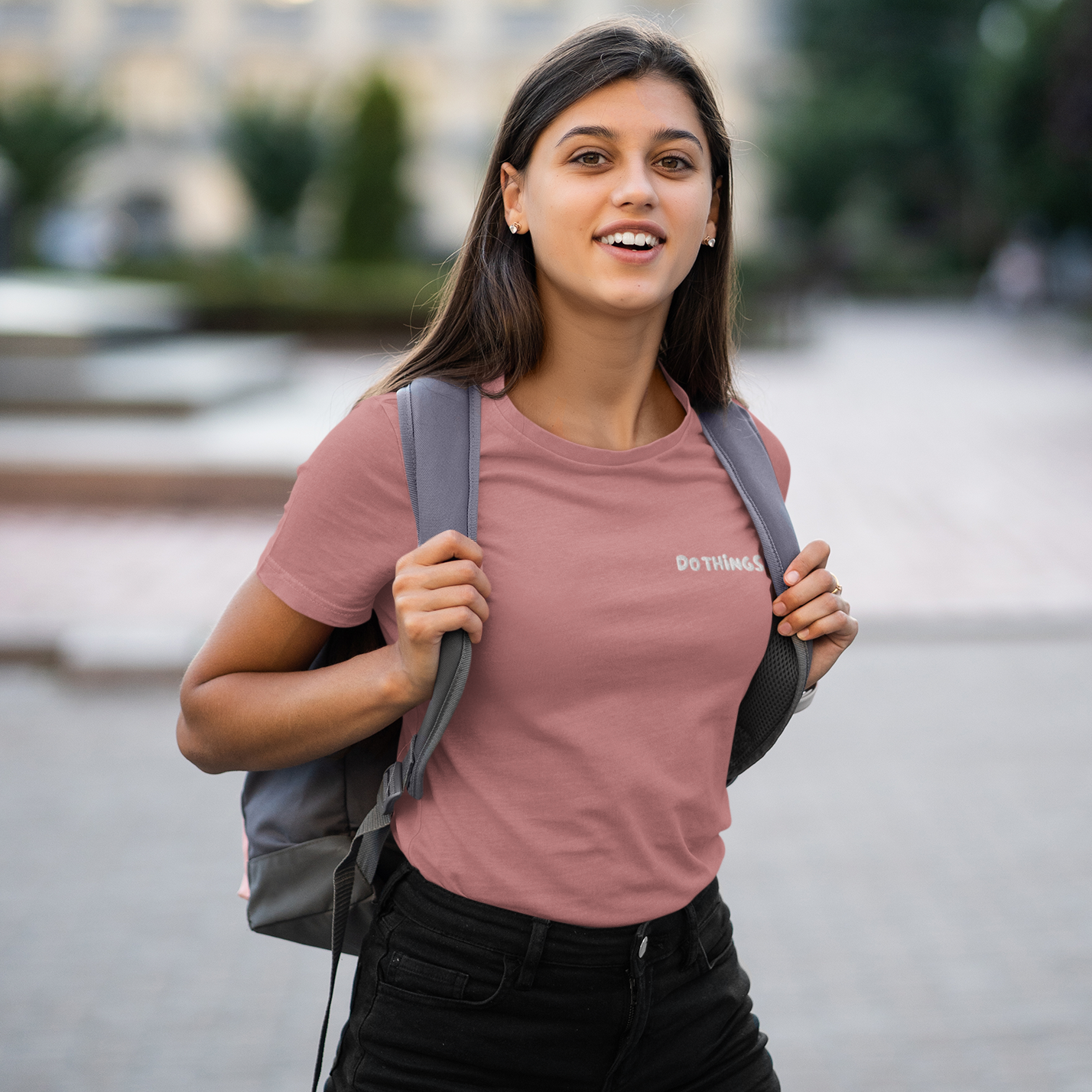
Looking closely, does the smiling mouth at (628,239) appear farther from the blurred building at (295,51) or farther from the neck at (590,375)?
the blurred building at (295,51)

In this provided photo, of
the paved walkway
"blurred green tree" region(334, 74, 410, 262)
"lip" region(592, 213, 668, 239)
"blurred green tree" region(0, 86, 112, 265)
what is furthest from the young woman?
"blurred green tree" region(0, 86, 112, 265)

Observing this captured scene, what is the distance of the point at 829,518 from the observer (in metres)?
9.26

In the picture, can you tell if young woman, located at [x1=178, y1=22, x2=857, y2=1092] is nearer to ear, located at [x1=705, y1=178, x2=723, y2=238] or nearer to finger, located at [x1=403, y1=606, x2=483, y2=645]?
finger, located at [x1=403, y1=606, x2=483, y2=645]

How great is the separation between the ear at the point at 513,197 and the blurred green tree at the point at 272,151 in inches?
1227

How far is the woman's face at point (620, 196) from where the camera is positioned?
1.67 metres

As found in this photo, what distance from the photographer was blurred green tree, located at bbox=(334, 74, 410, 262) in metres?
22.8

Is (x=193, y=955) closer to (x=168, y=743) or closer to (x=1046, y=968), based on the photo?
(x=168, y=743)

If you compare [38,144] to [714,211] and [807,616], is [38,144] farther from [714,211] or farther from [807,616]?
[807,616]

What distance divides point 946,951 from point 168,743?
10.1 feet

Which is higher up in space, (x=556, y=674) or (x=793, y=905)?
(x=556, y=674)

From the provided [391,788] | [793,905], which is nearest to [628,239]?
[391,788]

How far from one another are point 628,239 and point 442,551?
47cm

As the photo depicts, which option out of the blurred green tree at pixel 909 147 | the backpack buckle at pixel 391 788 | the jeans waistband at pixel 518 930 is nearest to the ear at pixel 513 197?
the backpack buckle at pixel 391 788

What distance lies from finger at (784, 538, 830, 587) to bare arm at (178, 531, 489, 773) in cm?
47
